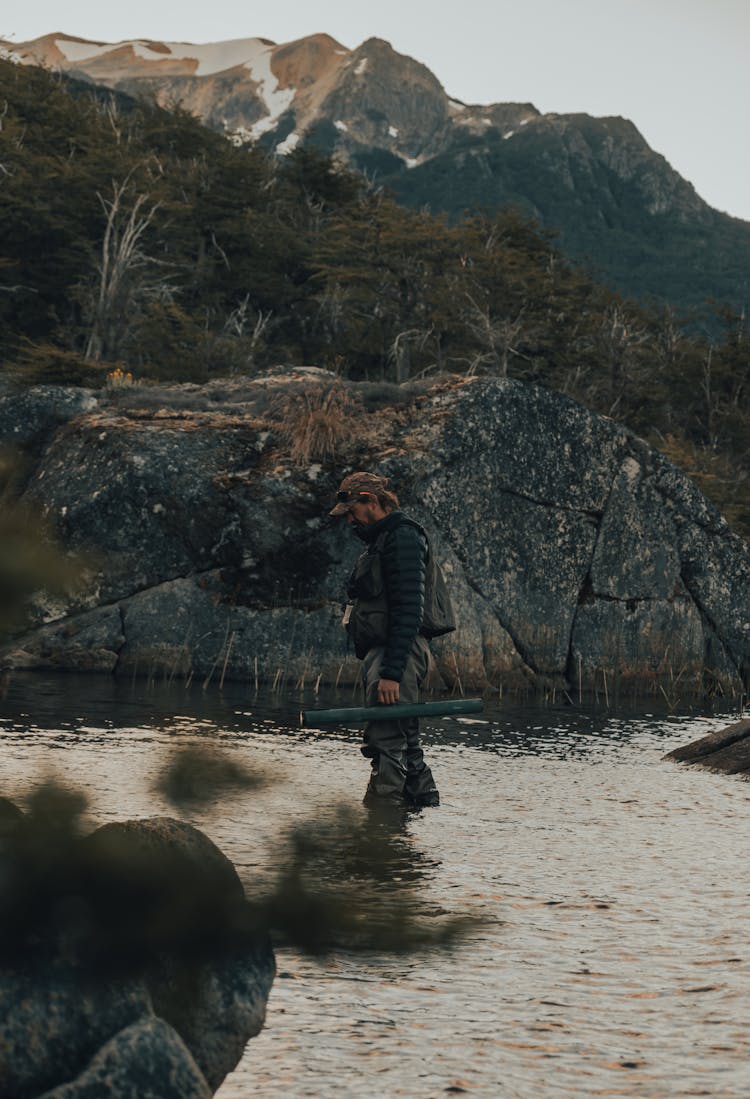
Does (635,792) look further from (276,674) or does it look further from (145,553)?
(145,553)

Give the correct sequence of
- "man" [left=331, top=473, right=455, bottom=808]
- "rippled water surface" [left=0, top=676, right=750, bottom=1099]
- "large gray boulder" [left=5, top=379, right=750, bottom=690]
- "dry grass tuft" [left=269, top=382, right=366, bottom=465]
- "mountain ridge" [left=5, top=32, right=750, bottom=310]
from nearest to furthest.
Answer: "rippled water surface" [left=0, top=676, right=750, bottom=1099]
"man" [left=331, top=473, right=455, bottom=808]
"large gray boulder" [left=5, top=379, right=750, bottom=690]
"dry grass tuft" [left=269, top=382, right=366, bottom=465]
"mountain ridge" [left=5, top=32, right=750, bottom=310]

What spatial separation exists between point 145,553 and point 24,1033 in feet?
46.5

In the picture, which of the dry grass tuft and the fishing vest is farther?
the dry grass tuft

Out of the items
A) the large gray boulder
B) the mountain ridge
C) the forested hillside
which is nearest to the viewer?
the large gray boulder

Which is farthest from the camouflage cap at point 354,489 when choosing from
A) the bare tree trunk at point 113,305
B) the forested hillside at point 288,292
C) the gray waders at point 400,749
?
the bare tree trunk at point 113,305

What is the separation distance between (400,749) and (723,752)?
368 centimetres

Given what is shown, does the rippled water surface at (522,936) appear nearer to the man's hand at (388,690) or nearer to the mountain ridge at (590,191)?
the man's hand at (388,690)

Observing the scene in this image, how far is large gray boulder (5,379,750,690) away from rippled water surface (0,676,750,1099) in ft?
19.5

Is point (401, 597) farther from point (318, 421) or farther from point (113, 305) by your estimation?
point (113, 305)

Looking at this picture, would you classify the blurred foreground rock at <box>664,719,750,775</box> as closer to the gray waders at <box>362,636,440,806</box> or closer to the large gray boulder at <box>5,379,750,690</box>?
the gray waders at <box>362,636,440,806</box>

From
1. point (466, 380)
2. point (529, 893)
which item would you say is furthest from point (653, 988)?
point (466, 380)

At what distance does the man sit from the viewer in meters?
7.25

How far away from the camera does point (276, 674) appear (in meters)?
15.2

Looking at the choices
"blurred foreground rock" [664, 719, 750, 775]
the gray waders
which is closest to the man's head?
the gray waders
